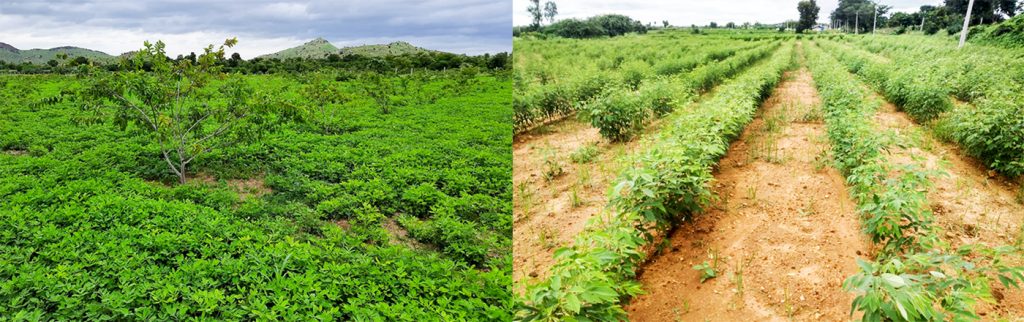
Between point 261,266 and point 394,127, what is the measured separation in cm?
650

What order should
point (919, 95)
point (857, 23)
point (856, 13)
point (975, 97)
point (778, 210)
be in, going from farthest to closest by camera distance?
point (857, 23)
point (856, 13)
point (975, 97)
point (919, 95)
point (778, 210)

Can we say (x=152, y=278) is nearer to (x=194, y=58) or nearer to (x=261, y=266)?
(x=261, y=266)

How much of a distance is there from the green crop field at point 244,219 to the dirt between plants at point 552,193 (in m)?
0.19

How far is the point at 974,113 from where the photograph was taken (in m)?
6.25

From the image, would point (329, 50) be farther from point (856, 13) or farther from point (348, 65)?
point (856, 13)

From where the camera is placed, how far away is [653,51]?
27188 millimetres

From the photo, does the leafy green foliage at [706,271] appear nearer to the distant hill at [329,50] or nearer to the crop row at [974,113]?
the crop row at [974,113]

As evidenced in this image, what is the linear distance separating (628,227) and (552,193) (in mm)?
2427

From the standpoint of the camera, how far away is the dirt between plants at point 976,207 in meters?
3.01

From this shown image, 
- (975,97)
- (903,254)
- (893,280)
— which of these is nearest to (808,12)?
(975,97)

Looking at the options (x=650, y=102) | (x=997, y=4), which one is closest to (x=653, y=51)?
(x=997, y=4)

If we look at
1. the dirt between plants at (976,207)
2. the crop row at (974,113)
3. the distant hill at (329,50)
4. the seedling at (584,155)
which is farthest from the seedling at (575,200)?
the distant hill at (329,50)

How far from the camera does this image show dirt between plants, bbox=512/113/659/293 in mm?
4125

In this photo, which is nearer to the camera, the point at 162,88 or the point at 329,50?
the point at 162,88
